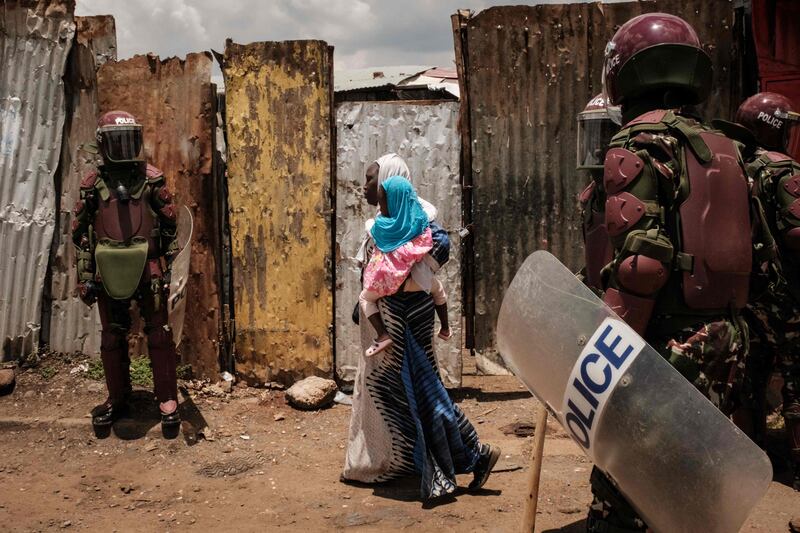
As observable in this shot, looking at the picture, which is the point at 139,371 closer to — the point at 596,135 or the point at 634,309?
the point at 596,135

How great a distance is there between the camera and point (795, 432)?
4.57m

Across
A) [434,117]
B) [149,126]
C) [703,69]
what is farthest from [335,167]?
[703,69]

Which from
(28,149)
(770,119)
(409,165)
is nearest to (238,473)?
(409,165)

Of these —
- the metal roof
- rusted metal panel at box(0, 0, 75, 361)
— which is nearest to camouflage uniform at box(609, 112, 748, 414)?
rusted metal panel at box(0, 0, 75, 361)

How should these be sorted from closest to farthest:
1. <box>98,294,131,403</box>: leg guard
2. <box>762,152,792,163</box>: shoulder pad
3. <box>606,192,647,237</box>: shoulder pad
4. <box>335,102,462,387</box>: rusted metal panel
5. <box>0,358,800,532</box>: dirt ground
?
<box>606,192,647,237</box>: shoulder pad → <box>0,358,800,532</box>: dirt ground → <box>762,152,792,163</box>: shoulder pad → <box>98,294,131,403</box>: leg guard → <box>335,102,462,387</box>: rusted metal panel

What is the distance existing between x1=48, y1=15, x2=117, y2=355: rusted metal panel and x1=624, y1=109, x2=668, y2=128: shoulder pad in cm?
472

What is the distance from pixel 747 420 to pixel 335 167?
332 cm

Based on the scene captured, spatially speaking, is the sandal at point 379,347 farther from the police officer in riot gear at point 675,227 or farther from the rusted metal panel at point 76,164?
the rusted metal panel at point 76,164

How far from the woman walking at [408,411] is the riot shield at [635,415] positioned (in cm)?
174

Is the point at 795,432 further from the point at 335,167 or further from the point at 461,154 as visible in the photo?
the point at 335,167

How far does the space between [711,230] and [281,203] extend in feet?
13.1

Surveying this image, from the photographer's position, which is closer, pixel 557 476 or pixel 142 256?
pixel 557 476

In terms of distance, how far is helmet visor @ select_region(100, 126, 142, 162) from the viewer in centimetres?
534

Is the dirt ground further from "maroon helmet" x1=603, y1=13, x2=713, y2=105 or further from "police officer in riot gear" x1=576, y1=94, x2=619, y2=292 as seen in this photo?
"maroon helmet" x1=603, y1=13, x2=713, y2=105
